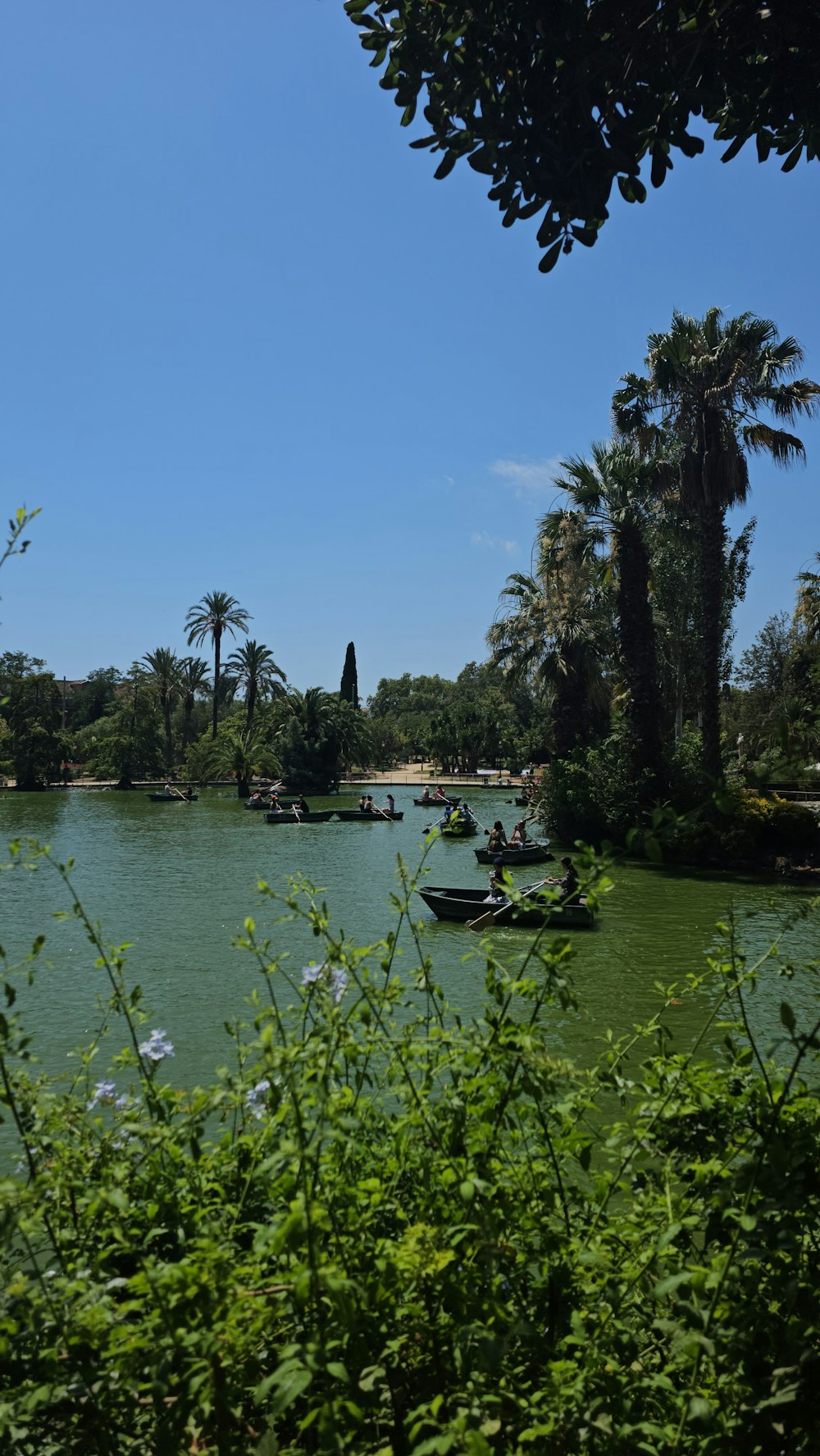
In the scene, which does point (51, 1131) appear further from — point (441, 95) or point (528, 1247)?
point (441, 95)

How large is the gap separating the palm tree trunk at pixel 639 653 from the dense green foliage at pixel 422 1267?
24079 mm

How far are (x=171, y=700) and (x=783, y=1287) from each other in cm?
8418

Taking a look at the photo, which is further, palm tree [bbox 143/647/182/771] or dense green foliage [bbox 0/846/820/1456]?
palm tree [bbox 143/647/182/771]

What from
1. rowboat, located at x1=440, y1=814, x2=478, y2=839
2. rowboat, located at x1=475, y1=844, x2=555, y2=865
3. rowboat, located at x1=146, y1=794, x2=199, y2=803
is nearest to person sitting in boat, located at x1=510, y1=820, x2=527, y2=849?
rowboat, located at x1=475, y1=844, x2=555, y2=865

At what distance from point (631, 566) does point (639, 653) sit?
8.15 feet

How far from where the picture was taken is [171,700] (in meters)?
83.2

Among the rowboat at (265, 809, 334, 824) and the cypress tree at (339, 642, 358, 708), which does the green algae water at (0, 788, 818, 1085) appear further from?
the cypress tree at (339, 642, 358, 708)

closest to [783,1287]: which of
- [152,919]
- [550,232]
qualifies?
[550,232]

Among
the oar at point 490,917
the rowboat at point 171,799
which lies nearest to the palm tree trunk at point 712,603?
the oar at point 490,917

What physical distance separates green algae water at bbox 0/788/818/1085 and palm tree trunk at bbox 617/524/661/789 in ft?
10.9

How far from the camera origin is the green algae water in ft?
35.0

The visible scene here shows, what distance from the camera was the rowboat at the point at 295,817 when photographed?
42.5m

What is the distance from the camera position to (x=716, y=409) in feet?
81.6

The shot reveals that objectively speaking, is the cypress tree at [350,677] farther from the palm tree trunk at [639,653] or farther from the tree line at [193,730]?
the palm tree trunk at [639,653]
